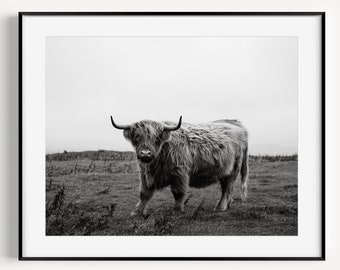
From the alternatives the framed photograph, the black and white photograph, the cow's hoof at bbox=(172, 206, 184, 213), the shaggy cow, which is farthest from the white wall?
the shaggy cow

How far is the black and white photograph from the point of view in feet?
7.13

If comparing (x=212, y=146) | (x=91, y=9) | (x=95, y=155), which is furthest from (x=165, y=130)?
(x=91, y=9)

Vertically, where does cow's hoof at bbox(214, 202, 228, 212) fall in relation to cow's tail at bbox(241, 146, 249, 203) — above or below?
below

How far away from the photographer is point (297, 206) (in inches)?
85.7

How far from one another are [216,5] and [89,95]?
878 mm

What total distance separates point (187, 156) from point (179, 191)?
0.69 ft

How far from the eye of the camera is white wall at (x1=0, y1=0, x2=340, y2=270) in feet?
7.23

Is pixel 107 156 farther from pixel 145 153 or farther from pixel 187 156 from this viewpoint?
pixel 187 156

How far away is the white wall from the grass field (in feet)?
0.72

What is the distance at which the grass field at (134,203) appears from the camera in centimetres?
217

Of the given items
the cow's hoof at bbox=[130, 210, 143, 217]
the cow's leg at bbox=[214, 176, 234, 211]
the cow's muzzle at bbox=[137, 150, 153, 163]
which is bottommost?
the cow's hoof at bbox=[130, 210, 143, 217]

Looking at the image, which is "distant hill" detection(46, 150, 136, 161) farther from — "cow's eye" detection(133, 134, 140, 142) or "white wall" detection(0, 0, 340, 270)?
"white wall" detection(0, 0, 340, 270)
